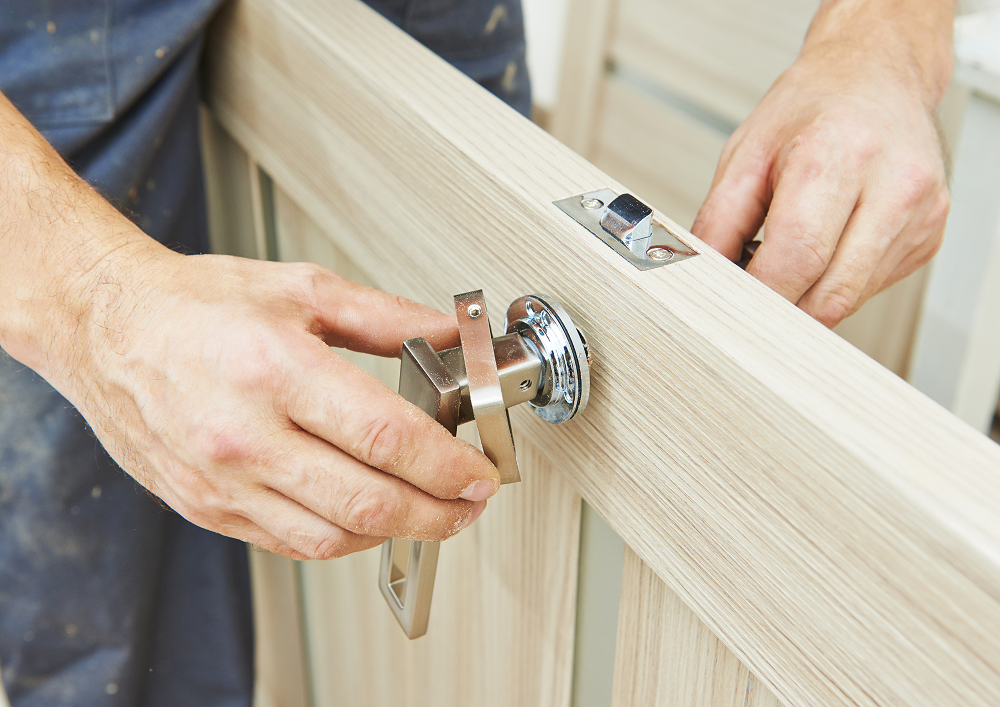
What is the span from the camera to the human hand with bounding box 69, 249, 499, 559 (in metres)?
0.28

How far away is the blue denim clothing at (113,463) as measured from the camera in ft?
1.54

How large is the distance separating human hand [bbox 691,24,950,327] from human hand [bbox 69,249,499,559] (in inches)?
6.0

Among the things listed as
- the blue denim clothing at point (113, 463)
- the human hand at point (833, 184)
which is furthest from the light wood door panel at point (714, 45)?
the human hand at point (833, 184)

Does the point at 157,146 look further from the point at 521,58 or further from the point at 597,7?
the point at 597,7

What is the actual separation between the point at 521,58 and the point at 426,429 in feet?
1.70

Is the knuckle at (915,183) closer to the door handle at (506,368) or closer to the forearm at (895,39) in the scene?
the forearm at (895,39)

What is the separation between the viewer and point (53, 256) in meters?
0.35

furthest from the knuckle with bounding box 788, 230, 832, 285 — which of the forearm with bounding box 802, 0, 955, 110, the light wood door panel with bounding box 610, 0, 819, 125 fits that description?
the light wood door panel with bounding box 610, 0, 819, 125

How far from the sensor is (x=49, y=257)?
35 cm

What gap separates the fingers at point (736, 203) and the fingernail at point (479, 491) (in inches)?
7.0

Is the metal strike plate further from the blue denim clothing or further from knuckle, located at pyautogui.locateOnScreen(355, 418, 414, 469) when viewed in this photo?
the blue denim clothing

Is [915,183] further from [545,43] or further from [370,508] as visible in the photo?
[545,43]

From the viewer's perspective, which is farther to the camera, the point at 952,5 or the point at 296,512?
the point at 952,5

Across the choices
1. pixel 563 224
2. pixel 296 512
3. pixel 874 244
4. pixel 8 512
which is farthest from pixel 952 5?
pixel 8 512
